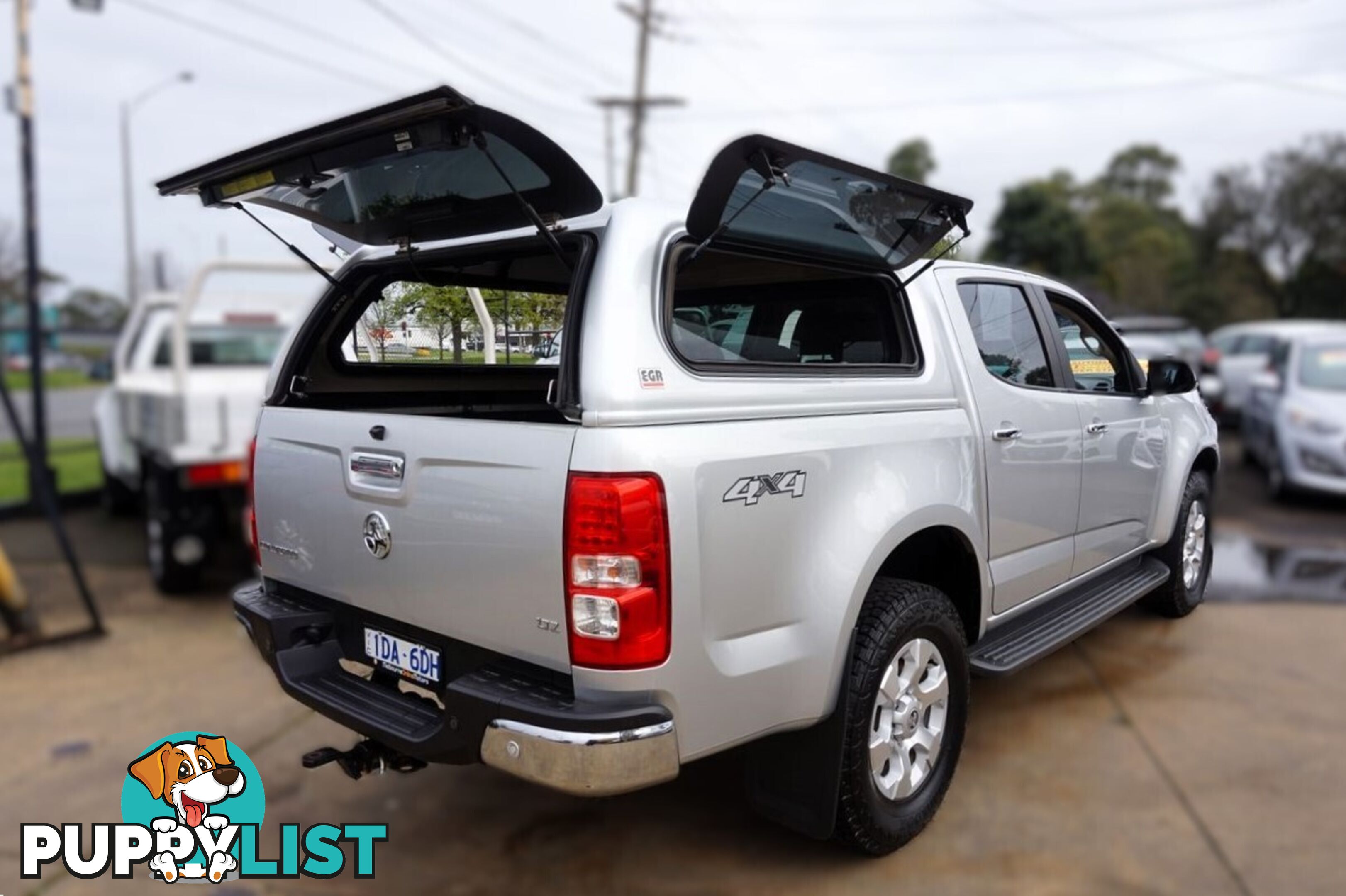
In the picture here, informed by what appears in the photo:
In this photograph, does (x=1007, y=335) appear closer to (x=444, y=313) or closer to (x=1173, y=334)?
(x=444, y=313)

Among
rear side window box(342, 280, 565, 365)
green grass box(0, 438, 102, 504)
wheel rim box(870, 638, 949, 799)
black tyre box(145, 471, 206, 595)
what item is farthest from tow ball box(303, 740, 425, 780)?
green grass box(0, 438, 102, 504)

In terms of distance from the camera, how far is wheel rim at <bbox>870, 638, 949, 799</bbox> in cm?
271

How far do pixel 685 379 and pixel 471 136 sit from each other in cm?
74

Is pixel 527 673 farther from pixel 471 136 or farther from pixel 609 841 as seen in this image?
pixel 471 136

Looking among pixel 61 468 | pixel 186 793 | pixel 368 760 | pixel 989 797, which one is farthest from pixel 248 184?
pixel 61 468

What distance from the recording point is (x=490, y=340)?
2799 mm

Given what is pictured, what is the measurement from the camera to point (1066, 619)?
109 inches

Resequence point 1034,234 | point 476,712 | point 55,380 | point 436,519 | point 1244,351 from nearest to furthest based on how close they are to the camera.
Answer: point 476,712 → point 436,519 → point 1244,351 → point 55,380 → point 1034,234

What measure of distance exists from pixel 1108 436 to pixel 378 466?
2.26 meters

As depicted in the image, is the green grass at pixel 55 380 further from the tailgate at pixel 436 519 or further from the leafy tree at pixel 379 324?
the tailgate at pixel 436 519

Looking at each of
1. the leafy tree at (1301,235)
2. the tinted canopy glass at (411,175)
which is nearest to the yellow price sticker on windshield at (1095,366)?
the tinted canopy glass at (411,175)

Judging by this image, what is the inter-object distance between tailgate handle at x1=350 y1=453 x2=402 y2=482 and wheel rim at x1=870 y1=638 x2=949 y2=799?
4.75ft

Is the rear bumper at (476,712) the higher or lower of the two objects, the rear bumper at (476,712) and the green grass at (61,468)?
the higher

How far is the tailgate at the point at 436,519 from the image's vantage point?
A: 7.51 ft
